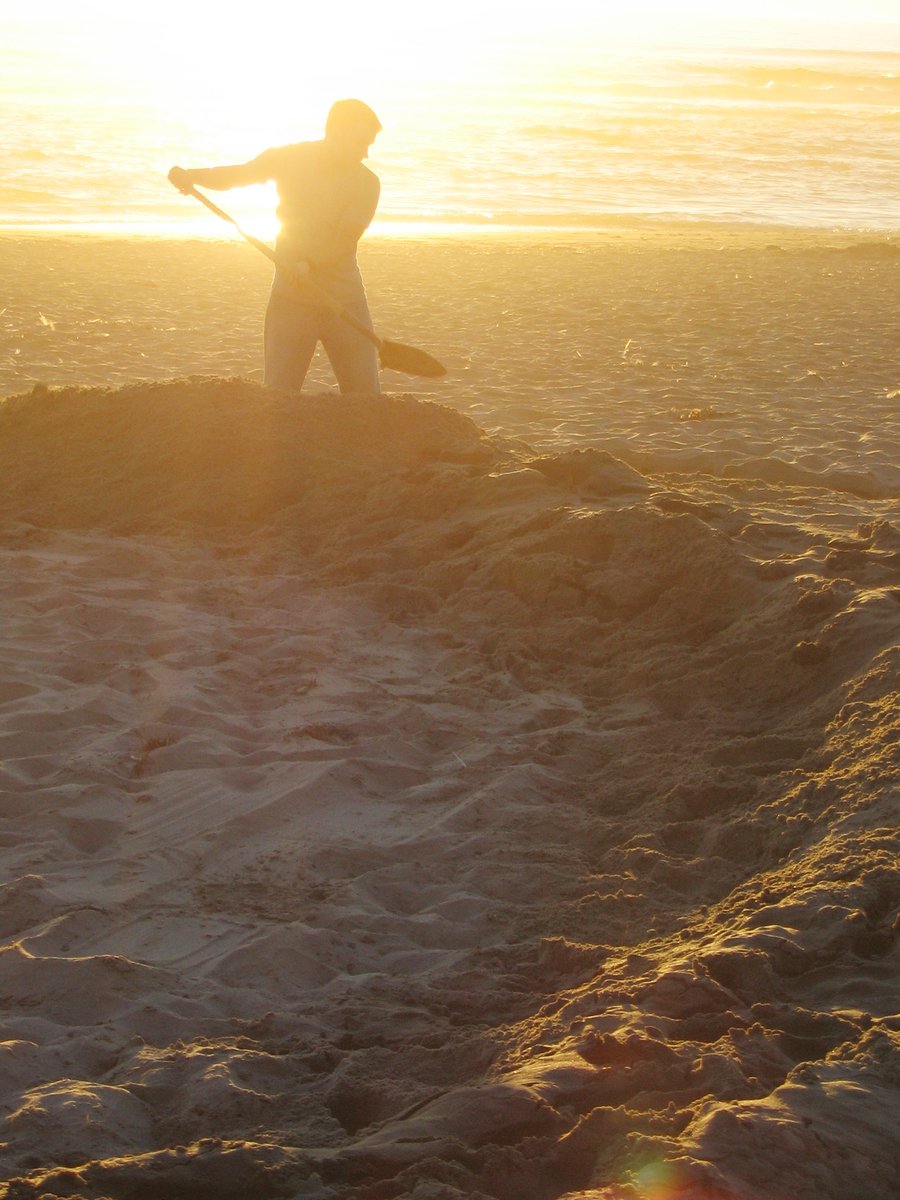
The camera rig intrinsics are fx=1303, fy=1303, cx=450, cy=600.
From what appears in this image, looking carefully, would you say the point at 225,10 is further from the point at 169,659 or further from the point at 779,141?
the point at 169,659

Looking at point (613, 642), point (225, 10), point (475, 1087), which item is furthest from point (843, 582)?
point (225, 10)

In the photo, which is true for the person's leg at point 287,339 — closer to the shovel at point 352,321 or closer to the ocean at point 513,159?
the shovel at point 352,321

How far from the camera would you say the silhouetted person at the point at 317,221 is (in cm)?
603

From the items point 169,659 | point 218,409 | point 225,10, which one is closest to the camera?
point 169,659

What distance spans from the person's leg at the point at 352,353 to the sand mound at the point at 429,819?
23cm

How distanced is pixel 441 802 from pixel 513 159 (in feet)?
81.9

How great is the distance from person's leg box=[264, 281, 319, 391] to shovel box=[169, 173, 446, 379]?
0.10m

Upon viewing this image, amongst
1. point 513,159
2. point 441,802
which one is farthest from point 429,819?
point 513,159

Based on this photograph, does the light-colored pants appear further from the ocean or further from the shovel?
the ocean

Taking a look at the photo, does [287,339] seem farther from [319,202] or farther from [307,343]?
[319,202]

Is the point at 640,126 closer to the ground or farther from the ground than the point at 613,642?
farther from the ground

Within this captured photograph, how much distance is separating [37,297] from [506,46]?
235 feet

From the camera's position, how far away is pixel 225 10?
83.8 metres

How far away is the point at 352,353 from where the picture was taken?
6422mm
